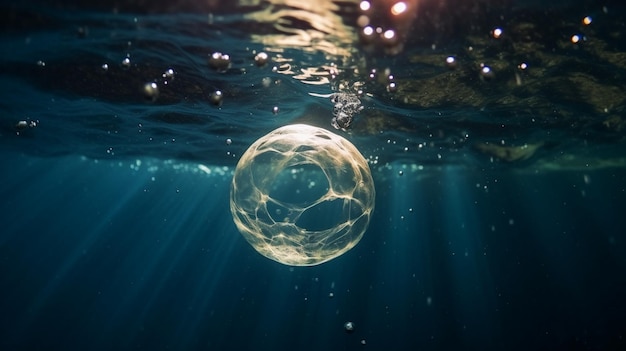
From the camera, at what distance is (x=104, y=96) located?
1284cm

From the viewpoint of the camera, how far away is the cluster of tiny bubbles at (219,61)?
31.5 feet

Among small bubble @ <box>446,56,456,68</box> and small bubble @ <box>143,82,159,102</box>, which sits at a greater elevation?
small bubble @ <box>446,56,456,68</box>

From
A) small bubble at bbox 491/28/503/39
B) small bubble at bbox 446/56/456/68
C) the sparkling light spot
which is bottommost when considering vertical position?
small bubble at bbox 446/56/456/68

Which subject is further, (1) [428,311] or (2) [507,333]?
(1) [428,311]

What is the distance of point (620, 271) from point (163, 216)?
2628 inches

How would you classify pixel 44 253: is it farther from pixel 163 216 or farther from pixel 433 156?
pixel 433 156

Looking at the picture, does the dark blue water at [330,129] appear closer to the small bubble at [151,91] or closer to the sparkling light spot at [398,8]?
the small bubble at [151,91]

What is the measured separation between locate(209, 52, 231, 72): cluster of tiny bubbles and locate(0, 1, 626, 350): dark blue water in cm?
16

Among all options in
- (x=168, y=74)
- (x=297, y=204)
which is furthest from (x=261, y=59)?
(x=297, y=204)

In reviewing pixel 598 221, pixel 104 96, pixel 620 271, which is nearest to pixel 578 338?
pixel 620 271

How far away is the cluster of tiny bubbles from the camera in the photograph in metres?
9.61

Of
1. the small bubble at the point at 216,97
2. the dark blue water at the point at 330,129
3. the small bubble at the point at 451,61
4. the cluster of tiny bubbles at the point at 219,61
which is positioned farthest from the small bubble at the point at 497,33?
the small bubble at the point at 216,97

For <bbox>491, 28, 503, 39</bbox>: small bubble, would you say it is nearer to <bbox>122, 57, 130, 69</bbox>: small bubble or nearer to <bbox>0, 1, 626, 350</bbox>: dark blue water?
<bbox>0, 1, 626, 350</bbox>: dark blue water

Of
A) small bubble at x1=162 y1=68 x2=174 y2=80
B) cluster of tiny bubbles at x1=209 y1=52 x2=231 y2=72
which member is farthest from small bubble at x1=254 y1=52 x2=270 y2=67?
small bubble at x1=162 y1=68 x2=174 y2=80
